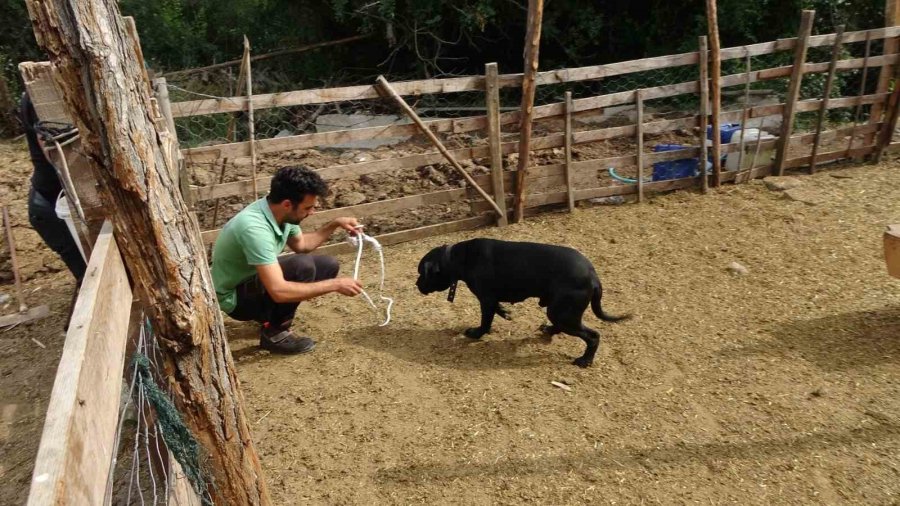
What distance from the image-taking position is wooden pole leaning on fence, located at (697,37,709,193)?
21.6ft

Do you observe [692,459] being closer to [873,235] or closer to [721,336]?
[721,336]

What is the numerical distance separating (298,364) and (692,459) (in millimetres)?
2581

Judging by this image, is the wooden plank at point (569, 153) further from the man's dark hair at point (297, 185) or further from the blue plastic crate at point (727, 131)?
the man's dark hair at point (297, 185)

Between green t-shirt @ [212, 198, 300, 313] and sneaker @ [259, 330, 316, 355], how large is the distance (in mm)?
353

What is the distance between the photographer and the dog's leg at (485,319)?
4.26 meters

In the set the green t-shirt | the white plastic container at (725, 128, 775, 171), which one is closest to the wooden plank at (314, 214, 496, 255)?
the green t-shirt

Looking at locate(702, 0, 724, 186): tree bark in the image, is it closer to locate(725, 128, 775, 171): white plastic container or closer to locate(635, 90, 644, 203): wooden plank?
locate(725, 128, 775, 171): white plastic container

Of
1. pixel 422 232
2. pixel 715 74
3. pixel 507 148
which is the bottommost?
pixel 422 232

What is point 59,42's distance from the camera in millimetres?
1535

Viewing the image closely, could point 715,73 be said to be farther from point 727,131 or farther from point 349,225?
point 349,225

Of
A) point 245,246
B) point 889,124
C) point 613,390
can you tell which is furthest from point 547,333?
point 889,124

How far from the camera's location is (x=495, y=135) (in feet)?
20.4

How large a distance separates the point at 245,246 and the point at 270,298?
0.58 meters

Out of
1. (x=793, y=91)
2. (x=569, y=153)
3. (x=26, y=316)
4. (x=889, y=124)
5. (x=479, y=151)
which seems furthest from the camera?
(x=889, y=124)
